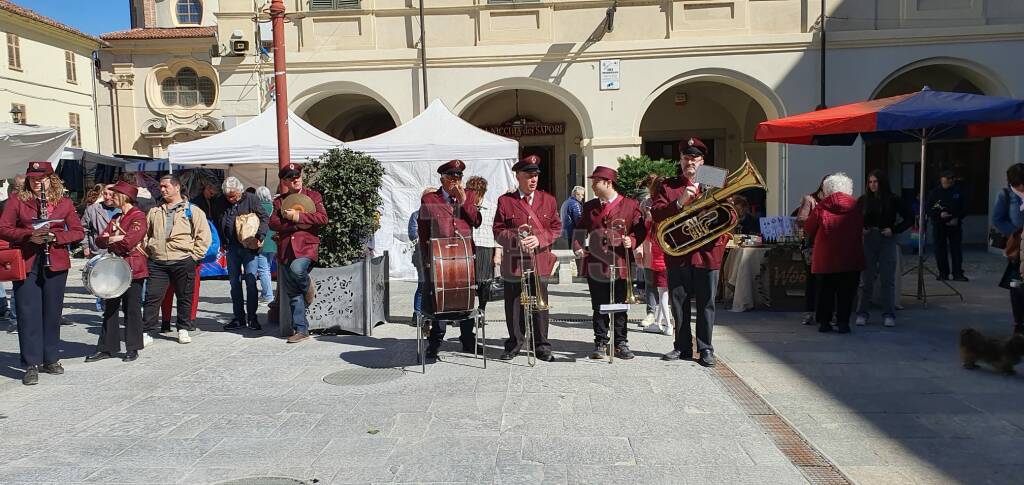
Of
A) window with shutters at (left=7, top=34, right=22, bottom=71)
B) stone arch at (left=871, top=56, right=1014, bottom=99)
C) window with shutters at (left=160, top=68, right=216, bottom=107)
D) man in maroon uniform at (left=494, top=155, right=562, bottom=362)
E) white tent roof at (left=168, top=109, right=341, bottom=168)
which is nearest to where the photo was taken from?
man in maroon uniform at (left=494, top=155, right=562, bottom=362)


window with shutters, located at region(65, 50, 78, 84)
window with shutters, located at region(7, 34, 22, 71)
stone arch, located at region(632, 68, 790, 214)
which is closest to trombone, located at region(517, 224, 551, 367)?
stone arch, located at region(632, 68, 790, 214)

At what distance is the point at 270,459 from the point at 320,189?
14.3 ft

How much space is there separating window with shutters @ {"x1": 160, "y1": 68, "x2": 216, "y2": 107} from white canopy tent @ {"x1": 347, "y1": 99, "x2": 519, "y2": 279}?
20.2 meters

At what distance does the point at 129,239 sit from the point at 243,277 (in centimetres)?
208

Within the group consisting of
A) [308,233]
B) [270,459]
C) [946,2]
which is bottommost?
[270,459]

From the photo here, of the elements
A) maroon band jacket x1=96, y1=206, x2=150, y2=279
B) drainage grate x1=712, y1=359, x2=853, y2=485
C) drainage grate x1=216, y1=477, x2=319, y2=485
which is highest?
maroon band jacket x1=96, y1=206, x2=150, y2=279

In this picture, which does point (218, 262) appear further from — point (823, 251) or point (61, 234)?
point (823, 251)

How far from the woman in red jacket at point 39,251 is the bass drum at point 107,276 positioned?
0.68 ft

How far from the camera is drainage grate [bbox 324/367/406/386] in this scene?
6313mm

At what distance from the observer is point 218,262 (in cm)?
1361

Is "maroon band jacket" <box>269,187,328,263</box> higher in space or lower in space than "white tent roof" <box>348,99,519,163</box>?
lower

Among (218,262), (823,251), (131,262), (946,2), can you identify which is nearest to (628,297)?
(823,251)

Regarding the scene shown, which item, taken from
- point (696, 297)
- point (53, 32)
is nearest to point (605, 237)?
point (696, 297)

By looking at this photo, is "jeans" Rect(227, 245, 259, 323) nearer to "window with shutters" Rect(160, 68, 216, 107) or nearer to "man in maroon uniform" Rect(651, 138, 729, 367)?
"man in maroon uniform" Rect(651, 138, 729, 367)
